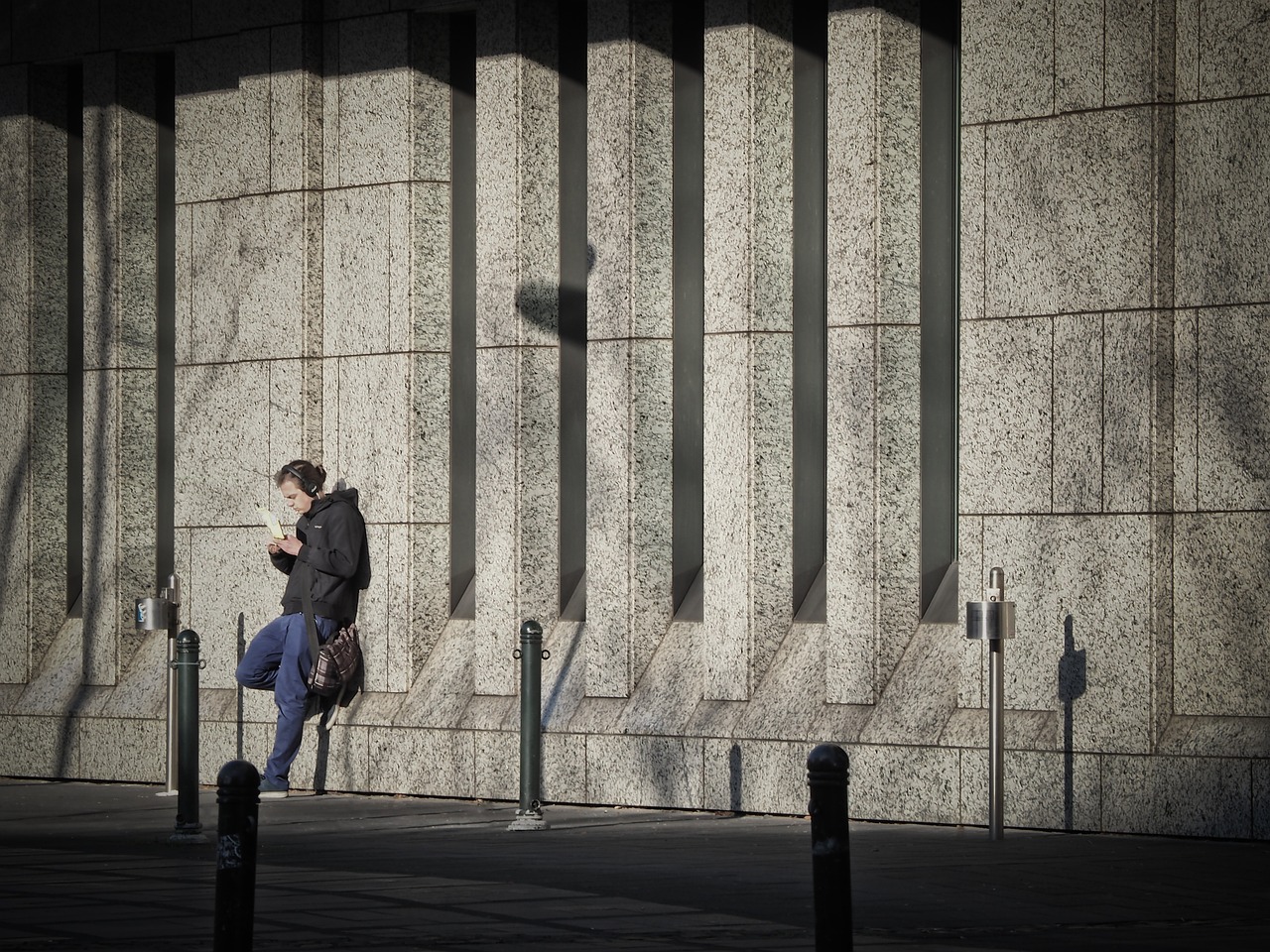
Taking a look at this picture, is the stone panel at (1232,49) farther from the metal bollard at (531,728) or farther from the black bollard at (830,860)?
the black bollard at (830,860)

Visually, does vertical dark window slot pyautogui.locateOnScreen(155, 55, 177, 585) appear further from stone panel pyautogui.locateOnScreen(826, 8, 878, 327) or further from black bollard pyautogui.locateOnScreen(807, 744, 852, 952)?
black bollard pyautogui.locateOnScreen(807, 744, 852, 952)

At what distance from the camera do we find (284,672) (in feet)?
48.2

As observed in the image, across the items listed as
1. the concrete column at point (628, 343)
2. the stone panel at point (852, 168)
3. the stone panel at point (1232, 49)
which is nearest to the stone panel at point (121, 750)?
the concrete column at point (628, 343)

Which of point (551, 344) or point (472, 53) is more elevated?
point (472, 53)

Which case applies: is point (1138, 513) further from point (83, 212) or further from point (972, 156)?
point (83, 212)

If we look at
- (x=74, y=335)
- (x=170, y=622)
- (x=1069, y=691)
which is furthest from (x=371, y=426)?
(x=1069, y=691)

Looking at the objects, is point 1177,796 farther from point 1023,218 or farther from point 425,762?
point 425,762

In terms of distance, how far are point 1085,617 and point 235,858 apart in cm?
643

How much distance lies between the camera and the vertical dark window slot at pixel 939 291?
13.2 m

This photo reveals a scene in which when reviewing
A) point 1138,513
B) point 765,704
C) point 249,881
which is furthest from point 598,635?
point 249,881

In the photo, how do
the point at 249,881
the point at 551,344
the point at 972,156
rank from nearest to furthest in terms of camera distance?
the point at 249,881
the point at 972,156
the point at 551,344

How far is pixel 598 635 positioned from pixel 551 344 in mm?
1783

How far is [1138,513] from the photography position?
11.9 metres

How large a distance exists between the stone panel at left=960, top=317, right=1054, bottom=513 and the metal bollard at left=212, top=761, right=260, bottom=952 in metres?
6.49
